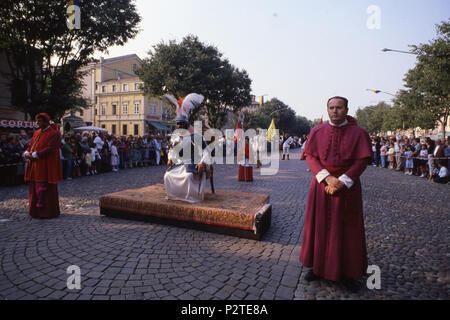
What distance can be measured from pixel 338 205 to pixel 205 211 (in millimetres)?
2458

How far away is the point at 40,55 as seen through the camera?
48.7ft

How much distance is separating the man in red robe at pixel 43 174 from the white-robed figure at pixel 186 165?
2455mm

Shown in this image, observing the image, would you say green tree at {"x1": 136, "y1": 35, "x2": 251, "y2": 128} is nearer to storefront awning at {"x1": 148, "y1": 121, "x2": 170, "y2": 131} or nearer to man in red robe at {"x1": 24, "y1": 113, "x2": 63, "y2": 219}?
man in red robe at {"x1": 24, "y1": 113, "x2": 63, "y2": 219}

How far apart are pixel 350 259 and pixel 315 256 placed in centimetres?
36

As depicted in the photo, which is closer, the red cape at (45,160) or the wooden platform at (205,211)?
the wooden platform at (205,211)

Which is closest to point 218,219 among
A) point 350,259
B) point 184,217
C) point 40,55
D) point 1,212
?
point 184,217

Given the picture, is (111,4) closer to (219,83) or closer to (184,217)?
(219,83)

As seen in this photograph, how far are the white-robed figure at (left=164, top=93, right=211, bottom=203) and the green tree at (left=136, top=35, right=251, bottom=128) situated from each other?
62.7 ft

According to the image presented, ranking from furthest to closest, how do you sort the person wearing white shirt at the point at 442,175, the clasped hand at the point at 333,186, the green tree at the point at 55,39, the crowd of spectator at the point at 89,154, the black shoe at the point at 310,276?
1. the green tree at the point at 55,39
2. the person wearing white shirt at the point at 442,175
3. the crowd of spectator at the point at 89,154
4. the black shoe at the point at 310,276
5. the clasped hand at the point at 333,186

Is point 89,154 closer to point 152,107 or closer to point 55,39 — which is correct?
point 55,39

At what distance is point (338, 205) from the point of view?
116 inches

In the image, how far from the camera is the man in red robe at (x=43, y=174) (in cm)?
556

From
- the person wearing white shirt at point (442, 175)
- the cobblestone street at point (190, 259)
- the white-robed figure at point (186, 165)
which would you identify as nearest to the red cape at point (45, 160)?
the cobblestone street at point (190, 259)

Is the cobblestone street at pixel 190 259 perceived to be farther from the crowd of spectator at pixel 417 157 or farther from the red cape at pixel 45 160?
the crowd of spectator at pixel 417 157
